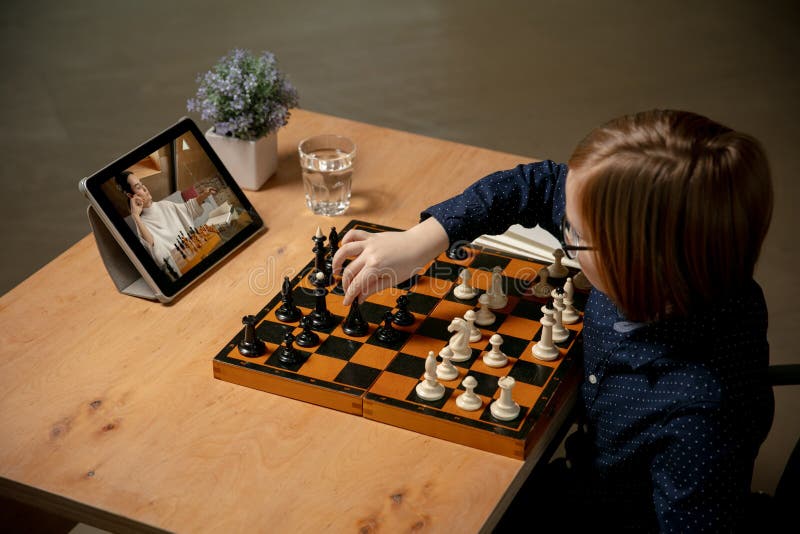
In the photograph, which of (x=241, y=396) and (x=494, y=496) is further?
(x=241, y=396)

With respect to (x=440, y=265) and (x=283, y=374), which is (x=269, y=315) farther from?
(x=440, y=265)

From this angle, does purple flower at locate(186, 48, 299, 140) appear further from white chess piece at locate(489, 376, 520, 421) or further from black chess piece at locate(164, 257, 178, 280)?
white chess piece at locate(489, 376, 520, 421)

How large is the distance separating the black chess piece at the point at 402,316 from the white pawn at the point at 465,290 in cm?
11

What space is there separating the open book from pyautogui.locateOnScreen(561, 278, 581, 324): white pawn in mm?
151

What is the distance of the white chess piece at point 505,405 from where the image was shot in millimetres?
1444

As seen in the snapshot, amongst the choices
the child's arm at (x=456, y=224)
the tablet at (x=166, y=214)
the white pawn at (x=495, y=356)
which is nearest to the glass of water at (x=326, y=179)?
the tablet at (x=166, y=214)

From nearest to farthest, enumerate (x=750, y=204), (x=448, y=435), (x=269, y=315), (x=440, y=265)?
(x=750, y=204), (x=448, y=435), (x=269, y=315), (x=440, y=265)

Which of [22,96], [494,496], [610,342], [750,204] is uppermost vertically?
[750,204]

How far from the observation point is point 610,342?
4.98 feet

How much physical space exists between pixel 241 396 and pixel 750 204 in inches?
32.2

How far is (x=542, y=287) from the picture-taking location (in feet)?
5.74

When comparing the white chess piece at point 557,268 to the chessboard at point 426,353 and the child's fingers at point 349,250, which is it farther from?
the child's fingers at point 349,250

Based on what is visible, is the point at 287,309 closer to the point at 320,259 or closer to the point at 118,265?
the point at 320,259

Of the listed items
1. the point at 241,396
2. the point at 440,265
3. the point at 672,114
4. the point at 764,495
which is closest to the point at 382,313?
the point at 440,265
